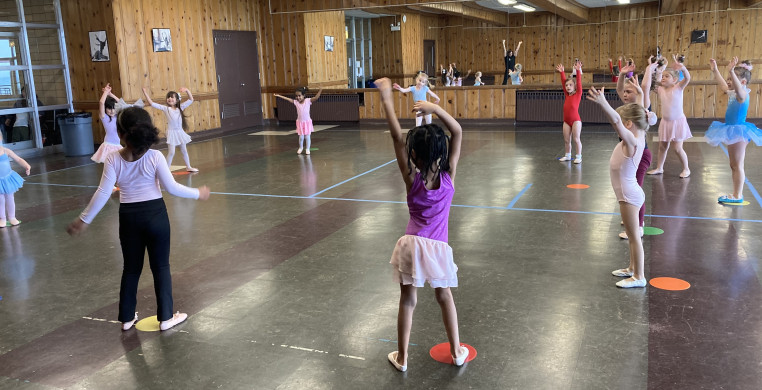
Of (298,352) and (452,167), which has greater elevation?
(452,167)

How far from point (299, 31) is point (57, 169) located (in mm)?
8935

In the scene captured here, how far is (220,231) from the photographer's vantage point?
6859 millimetres

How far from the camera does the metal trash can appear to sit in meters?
13.3

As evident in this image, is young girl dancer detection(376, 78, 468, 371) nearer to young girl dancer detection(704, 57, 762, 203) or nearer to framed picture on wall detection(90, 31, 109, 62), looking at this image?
young girl dancer detection(704, 57, 762, 203)

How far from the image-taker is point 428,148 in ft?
10.5

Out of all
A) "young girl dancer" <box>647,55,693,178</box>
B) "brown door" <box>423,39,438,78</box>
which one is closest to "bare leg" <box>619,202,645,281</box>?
"young girl dancer" <box>647,55,693,178</box>

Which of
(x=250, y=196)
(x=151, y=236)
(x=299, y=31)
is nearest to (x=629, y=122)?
(x=151, y=236)

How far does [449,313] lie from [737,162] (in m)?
5.33

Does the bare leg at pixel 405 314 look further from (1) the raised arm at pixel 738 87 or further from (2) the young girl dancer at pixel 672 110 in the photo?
(2) the young girl dancer at pixel 672 110

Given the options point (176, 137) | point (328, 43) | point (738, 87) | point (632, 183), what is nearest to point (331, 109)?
point (328, 43)

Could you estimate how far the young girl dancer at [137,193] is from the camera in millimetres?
3920

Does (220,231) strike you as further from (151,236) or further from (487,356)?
(487,356)

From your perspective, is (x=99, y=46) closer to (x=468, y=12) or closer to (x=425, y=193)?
(x=468, y=12)

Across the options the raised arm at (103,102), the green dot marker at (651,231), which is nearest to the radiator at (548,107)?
the green dot marker at (651,231)
